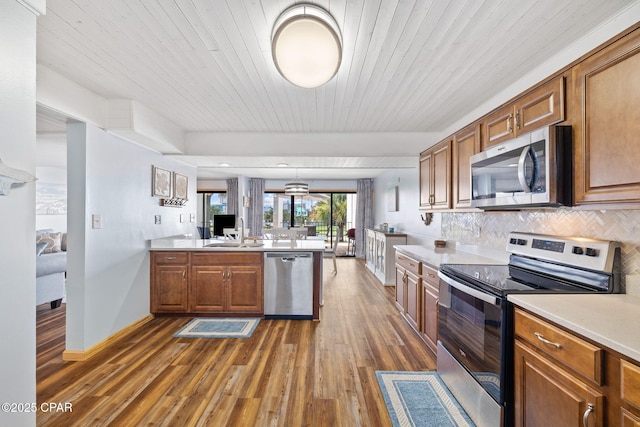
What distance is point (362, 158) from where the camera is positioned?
4.07 meters

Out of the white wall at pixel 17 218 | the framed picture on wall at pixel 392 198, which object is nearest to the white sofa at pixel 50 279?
the white wall at pixel 17 218

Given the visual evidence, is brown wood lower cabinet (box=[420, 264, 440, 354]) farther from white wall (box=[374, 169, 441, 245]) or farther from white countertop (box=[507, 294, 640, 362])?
white wall (box=[374, 169, 441, 245])

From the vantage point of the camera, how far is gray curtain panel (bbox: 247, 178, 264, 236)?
827 centimetres

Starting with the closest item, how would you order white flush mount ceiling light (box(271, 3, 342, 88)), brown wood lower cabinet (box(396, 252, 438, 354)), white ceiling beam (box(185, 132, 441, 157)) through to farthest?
white flush mount ceiling light (box(271, 3, 342, 88)) → brown wood lower cabinet (box(396, 252, 438, 354)) → white ceiling beam (box(185, 132, 441, 157))

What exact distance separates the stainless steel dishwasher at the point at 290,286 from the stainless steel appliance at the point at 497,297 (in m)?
1.67

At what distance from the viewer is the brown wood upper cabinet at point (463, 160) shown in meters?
2.45

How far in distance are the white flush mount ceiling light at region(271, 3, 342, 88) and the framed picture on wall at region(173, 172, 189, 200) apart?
10.1 feet

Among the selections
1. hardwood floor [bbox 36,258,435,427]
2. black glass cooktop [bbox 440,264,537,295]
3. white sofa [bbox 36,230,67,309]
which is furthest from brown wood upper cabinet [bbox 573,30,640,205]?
white sofa [bbox 36,230,67,309]

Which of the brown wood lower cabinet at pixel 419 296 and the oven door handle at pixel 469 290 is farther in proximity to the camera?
the brown wood lower cabinet at pixel 419 296

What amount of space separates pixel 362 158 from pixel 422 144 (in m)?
0.82

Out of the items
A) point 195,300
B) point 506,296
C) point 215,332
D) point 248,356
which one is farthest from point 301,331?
point 506,296

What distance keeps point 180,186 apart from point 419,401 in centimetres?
393

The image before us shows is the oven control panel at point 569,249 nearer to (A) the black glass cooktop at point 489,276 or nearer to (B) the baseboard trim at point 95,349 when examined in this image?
(A) the black glass cooktop at point 489,276

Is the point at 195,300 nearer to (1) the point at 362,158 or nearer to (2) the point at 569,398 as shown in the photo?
(1) the point at 362,158
